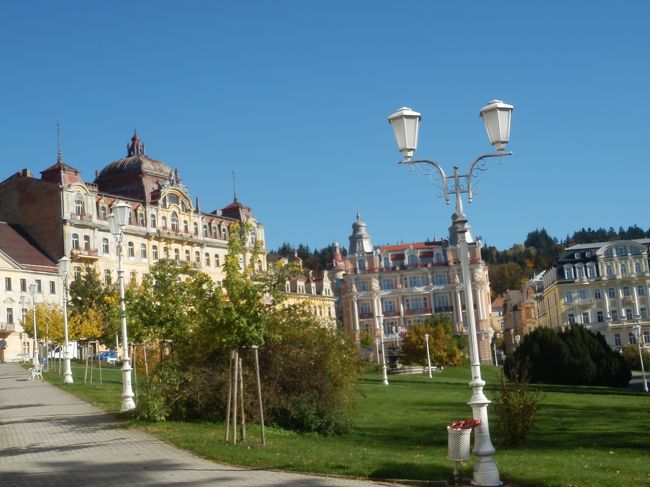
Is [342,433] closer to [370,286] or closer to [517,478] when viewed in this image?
[517,478]

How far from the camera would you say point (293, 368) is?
77.5 ft

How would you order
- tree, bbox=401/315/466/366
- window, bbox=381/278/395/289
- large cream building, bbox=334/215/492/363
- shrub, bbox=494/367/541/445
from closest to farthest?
1. shrub, bbox=494/367/541/445
2. tree, bbox=401/315/466/366
3. large cream building, bbox=334/215/492/363
4. window, bbox=381/278/395/289

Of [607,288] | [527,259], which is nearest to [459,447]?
[607,288]

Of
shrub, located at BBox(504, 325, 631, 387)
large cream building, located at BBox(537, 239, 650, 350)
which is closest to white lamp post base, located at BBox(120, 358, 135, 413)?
shrub, located at BBox(504, 325, 631, 387)

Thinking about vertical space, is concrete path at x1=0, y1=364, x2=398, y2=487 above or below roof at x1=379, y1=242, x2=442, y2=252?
below

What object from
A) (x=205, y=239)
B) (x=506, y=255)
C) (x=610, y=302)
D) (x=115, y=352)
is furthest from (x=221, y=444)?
(x=506, y=255)

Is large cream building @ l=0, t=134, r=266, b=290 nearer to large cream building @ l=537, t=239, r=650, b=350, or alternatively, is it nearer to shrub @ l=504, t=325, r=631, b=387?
shrub @ l=504, t=325, r=631, b=387

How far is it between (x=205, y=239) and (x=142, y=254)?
8931mm

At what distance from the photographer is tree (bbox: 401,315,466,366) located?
81188mm

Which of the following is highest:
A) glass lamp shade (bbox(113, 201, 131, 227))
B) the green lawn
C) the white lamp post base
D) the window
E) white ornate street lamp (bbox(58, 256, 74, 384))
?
the window

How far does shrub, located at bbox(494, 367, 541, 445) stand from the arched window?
62569mm

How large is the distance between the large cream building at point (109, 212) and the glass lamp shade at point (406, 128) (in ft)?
190

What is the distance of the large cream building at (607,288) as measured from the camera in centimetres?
10194

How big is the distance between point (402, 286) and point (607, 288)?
26.5 metres
